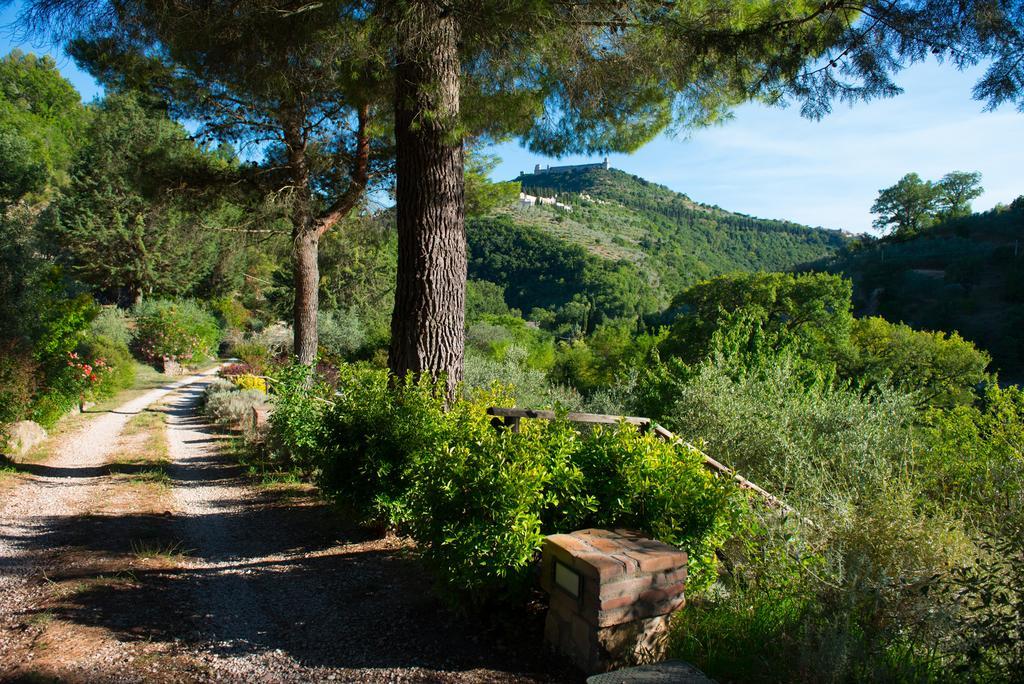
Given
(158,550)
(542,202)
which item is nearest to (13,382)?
(158,550)

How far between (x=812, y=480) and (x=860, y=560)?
1.32 metres

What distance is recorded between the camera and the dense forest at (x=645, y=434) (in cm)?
273

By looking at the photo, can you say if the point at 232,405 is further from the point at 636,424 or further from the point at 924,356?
the point at 924,356

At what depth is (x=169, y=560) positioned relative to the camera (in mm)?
4211

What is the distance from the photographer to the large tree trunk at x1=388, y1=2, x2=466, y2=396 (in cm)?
483

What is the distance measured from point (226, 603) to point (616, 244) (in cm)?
6515

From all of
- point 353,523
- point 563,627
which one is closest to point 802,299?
point 353,523

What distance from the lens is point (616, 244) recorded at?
218 feet

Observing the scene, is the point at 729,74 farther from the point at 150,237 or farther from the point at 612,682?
the point at 150,237

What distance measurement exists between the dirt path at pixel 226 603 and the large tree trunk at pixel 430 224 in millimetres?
1467

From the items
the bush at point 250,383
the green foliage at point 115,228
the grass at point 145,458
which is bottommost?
the grass at point 145,458

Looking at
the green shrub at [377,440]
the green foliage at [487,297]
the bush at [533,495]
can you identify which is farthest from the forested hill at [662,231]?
the bush at [533,495]

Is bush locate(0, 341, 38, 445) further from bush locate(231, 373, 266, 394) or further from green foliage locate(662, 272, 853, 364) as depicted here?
green foliage locate(662, 272, 853, 364)

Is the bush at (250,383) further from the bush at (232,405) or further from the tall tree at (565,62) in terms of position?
the tall tree at (565,62)
